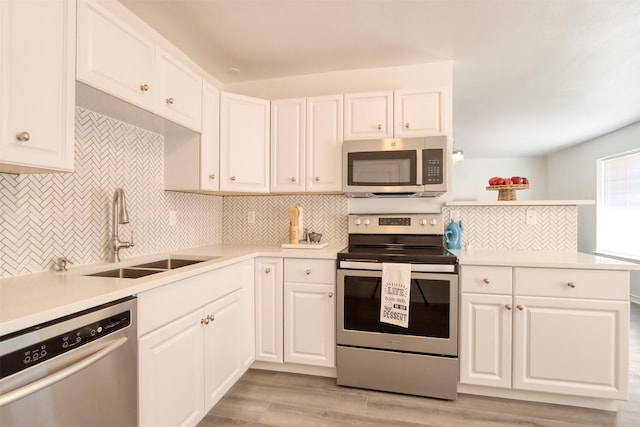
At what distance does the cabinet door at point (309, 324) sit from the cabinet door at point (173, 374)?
70 centimetres

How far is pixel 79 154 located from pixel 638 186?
596 centimetres

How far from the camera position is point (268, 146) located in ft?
8.21

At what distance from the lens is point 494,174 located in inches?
274

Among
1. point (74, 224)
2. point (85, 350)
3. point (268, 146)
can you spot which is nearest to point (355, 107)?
point (268, 146)

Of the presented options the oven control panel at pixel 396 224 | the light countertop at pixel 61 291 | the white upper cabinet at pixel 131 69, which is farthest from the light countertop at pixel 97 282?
the white upper cabinet at pixel 131 69

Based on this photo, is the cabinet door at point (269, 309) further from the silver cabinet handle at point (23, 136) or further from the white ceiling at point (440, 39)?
the white ceiling at point (440, 39)

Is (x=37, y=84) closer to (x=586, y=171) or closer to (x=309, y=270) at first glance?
(x=309, y=270)

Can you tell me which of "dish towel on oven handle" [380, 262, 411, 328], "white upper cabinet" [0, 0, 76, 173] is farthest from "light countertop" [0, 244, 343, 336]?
"dish towel on oven handle" [380, 262, 411, 328]

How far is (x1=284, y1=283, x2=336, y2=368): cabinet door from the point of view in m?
2.15

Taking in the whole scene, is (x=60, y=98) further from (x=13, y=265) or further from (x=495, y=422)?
(x=495, y=422)

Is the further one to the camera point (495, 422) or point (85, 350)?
point (495, 422)

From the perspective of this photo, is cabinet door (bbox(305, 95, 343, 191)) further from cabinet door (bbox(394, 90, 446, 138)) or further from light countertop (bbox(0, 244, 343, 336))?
light countertop (bbox(0, 244, 343, 336))

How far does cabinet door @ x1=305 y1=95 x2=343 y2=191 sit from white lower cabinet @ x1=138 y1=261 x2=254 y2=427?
85 centimetres

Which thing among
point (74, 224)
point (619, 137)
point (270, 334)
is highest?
point (619, 137)
